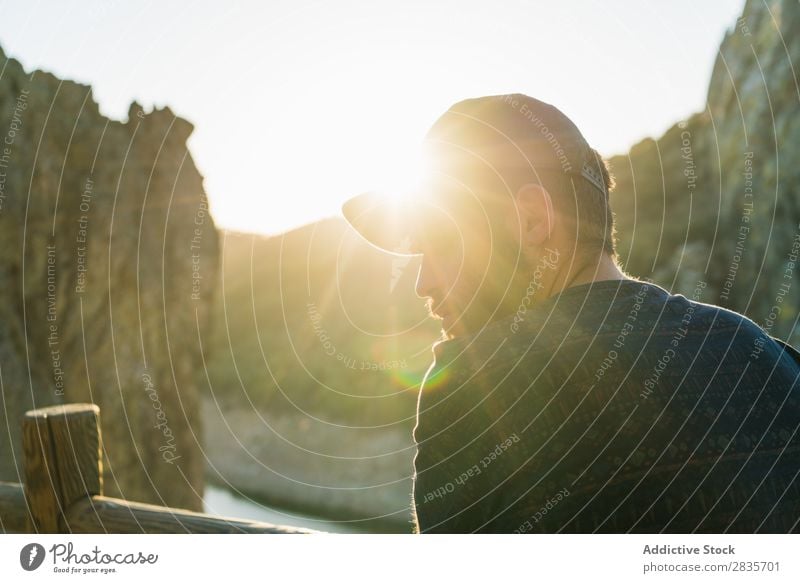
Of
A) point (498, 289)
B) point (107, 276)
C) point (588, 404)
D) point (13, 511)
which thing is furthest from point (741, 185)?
point (588, 404)

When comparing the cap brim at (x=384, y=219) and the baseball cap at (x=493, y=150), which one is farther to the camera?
the cap brim at (x=384, y=219)

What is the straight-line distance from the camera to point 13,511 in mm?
4129

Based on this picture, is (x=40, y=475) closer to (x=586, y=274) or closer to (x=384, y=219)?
(x=384, y=219)

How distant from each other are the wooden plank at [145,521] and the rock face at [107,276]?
8.95 meters

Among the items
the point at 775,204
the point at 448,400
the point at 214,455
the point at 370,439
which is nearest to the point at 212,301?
the point at 775,204

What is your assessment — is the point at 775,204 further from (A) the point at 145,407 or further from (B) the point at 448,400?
(B) the point at 448,400

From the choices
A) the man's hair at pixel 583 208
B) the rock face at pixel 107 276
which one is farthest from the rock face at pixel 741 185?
the man's hair at pixel 583 208

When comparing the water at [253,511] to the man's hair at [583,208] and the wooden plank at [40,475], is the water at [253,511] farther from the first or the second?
the man's hair at [583,208]

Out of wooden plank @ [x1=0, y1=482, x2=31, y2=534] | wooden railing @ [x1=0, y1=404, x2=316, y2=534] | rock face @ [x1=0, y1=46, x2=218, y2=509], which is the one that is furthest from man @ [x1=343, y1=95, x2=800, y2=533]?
rock face @ [x1=0, y1=46, x2=218, y2=509]

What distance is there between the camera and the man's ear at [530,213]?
7.43ft

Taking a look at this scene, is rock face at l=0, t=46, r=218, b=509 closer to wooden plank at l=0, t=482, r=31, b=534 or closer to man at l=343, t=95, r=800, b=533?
wooden plank at l=0, t=482, r=31, b=534

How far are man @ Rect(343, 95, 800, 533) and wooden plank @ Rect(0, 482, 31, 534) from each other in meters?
3.01

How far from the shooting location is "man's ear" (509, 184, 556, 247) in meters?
2.27
